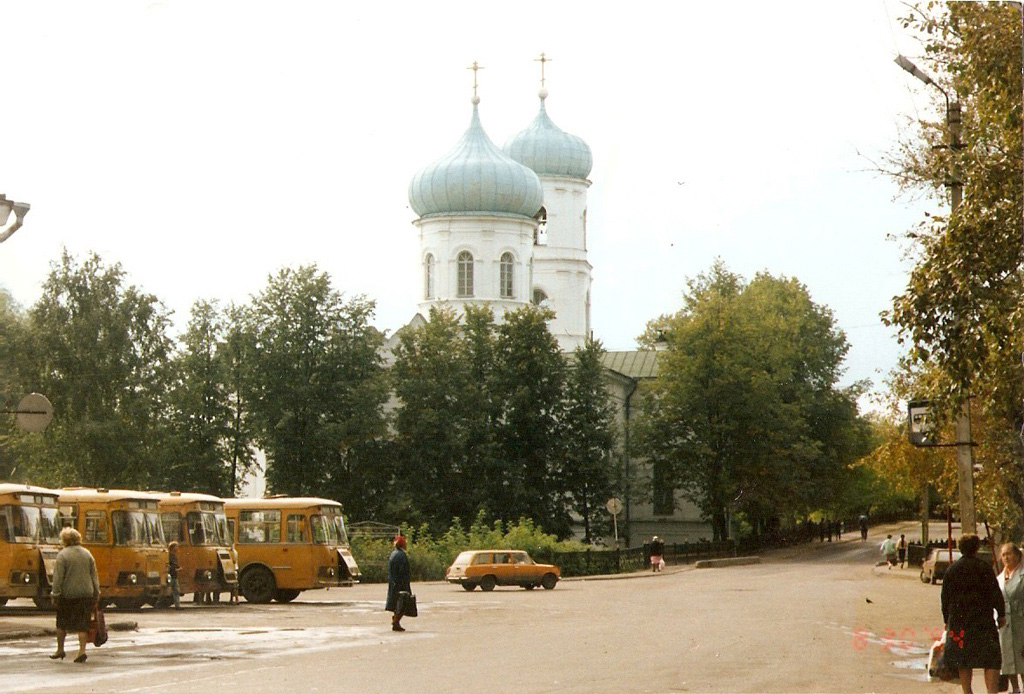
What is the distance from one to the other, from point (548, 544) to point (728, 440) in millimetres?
17589

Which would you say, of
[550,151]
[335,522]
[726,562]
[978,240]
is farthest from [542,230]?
[978,240]

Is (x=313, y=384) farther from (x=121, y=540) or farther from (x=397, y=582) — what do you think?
(x=397, y=582)

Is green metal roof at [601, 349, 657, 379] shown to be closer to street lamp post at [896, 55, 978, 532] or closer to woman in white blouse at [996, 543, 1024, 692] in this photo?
street lamp post at [896, 55, 978, 532]

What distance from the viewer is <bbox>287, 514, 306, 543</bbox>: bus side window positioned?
37094 millimetres

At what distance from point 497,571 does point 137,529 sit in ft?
49.5

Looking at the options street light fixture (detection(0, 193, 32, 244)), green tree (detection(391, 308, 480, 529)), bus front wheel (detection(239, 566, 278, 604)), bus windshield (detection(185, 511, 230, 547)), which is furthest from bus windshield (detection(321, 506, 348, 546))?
green tree (detection(391, 308, 480, 529))

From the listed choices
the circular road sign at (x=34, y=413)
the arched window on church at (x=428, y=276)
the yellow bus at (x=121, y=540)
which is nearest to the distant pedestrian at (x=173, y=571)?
the yellow bus at (x=121, y=540)

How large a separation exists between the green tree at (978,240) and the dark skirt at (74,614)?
10.00m

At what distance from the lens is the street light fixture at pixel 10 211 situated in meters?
21.2

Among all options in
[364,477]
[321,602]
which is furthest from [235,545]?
[364,477]

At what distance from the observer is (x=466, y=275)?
80938 millimetres

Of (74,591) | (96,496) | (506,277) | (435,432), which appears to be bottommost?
(74,591)

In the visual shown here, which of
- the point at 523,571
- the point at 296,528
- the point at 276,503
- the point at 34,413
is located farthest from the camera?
the point at 523,571

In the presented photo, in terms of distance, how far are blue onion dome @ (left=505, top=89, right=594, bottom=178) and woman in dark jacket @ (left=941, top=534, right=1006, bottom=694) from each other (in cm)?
7373
